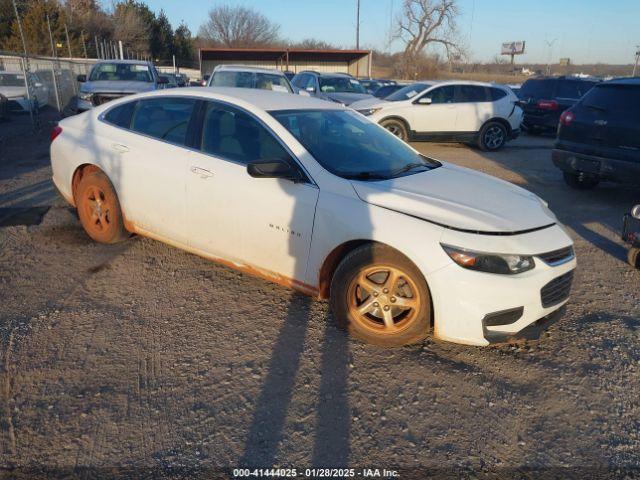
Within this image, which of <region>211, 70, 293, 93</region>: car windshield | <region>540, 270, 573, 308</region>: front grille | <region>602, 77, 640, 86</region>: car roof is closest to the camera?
<region>540, 270, 573, 308</region>: front grille

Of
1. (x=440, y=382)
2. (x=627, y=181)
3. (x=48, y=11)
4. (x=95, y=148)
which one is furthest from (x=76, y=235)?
(x=48, y=11)

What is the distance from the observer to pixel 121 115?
15.6 ft

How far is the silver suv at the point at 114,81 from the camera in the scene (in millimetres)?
11633

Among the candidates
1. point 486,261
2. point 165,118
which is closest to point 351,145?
point 486,261

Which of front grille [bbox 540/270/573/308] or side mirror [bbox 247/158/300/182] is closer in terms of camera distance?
front grille [bbox 540/270/573/308]

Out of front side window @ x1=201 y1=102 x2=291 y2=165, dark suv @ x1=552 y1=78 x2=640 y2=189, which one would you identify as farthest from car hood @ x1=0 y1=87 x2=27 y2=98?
dark suv @ x1=552 y1=78 x2=640 y2=189

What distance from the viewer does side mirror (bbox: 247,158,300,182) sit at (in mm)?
3373

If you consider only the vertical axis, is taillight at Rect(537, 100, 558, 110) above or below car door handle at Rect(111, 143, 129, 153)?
below

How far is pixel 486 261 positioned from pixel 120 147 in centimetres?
339

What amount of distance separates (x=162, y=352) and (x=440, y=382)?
1.80 meters

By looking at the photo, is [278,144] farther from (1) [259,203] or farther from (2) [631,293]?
(2) [631,293]

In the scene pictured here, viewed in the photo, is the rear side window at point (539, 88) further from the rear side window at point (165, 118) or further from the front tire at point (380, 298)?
the front tire at point (380, 298)

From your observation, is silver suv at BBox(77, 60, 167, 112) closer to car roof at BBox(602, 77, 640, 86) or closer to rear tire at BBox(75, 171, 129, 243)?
rear tire at BBox(75, 171, 129, 243)

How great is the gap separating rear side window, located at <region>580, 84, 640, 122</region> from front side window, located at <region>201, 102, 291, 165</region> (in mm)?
5446
